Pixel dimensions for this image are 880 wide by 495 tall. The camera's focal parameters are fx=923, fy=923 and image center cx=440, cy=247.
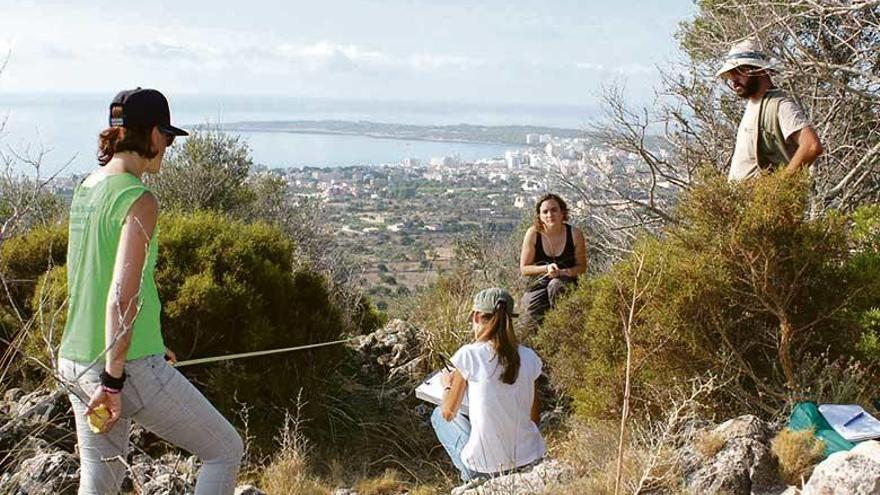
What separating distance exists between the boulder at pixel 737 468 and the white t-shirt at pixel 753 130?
1374mm

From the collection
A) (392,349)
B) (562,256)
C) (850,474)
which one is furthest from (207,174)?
(850,474)

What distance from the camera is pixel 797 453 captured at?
3.81 meters

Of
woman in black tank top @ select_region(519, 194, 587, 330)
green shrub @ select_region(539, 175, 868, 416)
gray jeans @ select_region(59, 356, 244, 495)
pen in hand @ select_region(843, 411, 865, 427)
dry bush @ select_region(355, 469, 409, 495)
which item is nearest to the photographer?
gray jeans @ select_region(59, 356, 244, 495)

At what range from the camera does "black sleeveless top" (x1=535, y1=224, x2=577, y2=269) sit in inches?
274

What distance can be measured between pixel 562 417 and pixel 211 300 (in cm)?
235

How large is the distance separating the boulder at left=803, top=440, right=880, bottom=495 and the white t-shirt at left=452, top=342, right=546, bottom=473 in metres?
1.47

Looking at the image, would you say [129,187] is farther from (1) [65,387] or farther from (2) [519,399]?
(2) [519,399]

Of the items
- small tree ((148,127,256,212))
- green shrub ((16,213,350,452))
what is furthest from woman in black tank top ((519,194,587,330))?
small tree ((148,127,256,212))

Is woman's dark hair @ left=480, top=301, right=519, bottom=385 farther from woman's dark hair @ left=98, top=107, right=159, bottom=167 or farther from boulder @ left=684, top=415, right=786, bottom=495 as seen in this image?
woman's dark hair @ left=98, top=107, right=159, bottom=167

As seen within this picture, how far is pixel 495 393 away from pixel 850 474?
1722mm

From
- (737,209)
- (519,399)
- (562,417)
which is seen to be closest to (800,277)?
(737,209)

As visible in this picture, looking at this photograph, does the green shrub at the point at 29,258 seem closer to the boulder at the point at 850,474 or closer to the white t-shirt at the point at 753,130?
the white t-shirt at the point at 753,130

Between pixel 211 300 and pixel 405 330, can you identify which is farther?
pixel 405 330

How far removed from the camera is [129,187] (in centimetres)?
292
